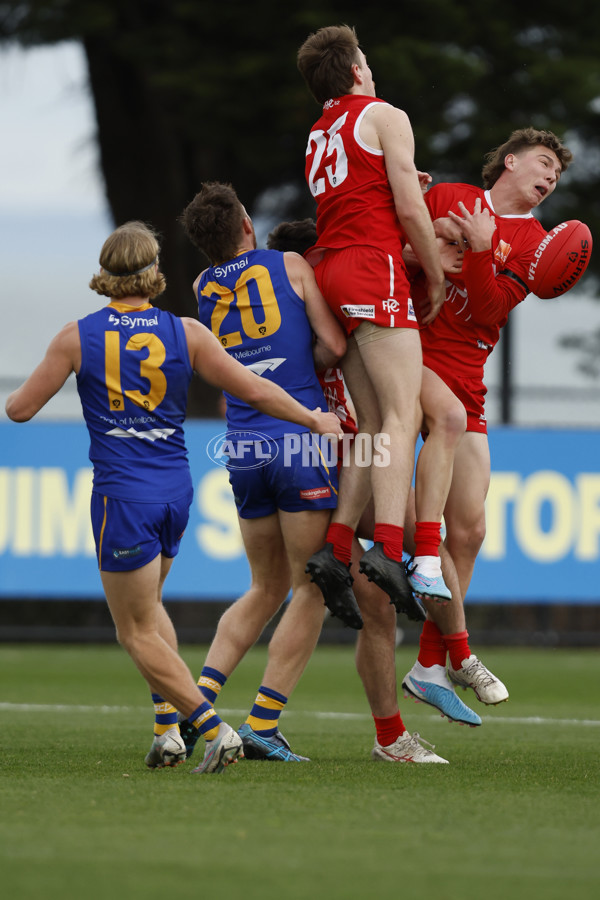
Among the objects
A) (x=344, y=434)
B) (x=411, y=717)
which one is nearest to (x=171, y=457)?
(x=344, y=434)

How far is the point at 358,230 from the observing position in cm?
613

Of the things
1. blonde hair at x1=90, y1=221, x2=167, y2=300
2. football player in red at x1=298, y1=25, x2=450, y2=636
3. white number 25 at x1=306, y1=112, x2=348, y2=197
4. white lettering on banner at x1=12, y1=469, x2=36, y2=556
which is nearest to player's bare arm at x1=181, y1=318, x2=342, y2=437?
blonde hair at x1=90, y1=221, x2=167, y2=300

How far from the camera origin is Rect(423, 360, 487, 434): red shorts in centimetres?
655

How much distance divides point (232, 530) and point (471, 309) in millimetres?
6926

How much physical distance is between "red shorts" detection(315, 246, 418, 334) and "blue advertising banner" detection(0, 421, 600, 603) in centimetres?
702

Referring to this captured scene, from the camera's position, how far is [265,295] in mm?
6246

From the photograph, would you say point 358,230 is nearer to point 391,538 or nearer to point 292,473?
point 292,473

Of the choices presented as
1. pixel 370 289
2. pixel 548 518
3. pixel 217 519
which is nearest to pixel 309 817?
pixel 370 289

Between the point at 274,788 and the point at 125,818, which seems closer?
the point at 125,818

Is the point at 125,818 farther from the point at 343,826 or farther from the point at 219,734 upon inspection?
the point at 219,734

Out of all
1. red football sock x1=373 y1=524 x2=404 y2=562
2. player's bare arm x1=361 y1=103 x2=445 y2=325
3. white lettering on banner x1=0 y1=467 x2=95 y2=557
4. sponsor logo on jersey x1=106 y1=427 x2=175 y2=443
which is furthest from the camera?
white lettering on banner x1=0 y1=467 x2=95 y2=557

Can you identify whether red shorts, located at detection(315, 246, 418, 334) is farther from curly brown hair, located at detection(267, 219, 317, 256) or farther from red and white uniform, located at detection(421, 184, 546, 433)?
curly brown hair, located at detection(267, 219, 317, 256)

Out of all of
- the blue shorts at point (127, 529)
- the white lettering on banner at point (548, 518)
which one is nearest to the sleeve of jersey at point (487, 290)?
the blue shorts at point (127, 529)

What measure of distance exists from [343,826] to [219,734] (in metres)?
1.23
